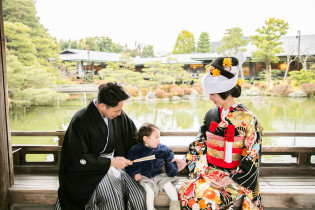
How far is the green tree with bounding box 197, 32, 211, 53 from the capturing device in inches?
486

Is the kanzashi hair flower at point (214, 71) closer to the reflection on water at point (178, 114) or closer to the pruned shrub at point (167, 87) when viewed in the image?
the reflection on water at point (178, 114)

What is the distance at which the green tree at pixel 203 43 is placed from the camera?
12.3 meters

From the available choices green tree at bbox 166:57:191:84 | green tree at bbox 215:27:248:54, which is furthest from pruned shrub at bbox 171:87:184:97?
green tree at bbox 215:27:248:54

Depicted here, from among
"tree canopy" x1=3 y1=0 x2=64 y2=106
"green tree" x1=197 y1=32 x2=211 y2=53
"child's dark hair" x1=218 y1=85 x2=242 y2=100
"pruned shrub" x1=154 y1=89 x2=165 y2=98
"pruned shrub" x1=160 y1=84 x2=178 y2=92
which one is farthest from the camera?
"pruned shrub" x1=160 y1=84 x2=178 y2=92

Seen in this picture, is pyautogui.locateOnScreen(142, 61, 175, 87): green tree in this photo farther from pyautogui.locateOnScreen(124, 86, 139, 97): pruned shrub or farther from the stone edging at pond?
pyautogui.locateOnScreen(124, 86, 139, 97): pruned shrub

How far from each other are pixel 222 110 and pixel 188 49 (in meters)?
9.79

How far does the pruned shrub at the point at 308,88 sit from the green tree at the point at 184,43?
20.3 feet

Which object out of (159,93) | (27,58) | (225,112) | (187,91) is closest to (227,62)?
(225,112)

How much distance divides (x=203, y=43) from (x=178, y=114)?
399cm

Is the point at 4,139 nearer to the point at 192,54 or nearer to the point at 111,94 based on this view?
the point at 111,94

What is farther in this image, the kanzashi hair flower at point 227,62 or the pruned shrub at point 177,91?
the pruned shrub at point 177,91

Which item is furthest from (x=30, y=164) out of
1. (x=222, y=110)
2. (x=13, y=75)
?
(x=13, y=75)

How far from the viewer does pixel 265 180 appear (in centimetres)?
250

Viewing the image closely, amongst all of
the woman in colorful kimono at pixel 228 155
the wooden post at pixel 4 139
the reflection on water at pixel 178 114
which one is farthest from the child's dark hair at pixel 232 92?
the reflection on water at pixel 178 114
